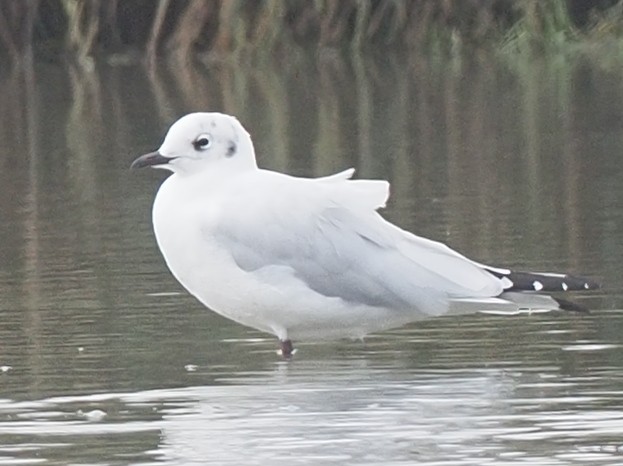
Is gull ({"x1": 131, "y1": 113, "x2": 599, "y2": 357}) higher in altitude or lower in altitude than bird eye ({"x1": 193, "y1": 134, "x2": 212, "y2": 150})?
lower

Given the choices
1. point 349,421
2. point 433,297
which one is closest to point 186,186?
point 433,297

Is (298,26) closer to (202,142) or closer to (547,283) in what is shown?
(202,142)

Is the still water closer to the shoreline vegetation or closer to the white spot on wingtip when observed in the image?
the white spot on wingtip

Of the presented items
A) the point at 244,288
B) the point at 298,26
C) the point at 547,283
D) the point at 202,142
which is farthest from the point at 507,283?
the point at 298,26

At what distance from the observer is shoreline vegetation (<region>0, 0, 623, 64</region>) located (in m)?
27.1

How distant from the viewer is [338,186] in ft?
25.2

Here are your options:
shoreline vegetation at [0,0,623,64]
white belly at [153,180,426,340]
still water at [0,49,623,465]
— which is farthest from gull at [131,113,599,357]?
shoreline vegetation at [0,0,623,64]

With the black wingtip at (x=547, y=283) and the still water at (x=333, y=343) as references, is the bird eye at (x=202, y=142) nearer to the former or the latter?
the still water at (x=333, y=343)

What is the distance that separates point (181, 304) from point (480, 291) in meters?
1.59

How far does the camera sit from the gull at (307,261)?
7.48 m

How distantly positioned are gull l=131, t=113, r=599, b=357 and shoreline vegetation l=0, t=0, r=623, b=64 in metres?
18.7

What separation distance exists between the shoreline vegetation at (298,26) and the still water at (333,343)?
8.75 meters

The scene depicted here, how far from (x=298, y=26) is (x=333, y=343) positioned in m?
21.1

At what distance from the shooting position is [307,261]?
7570 mm
